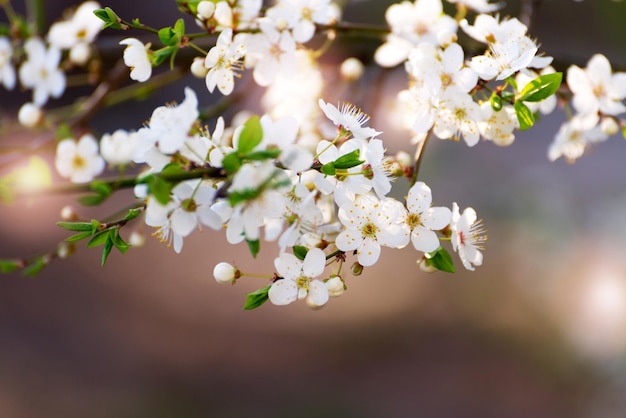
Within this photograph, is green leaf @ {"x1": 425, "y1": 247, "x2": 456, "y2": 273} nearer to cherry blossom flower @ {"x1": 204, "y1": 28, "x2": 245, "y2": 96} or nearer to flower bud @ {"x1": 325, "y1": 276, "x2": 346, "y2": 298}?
flower bud @ {"x1": 325, "y1": 276, "x2": 346, "y2": 298}

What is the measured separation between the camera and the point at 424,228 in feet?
2.43

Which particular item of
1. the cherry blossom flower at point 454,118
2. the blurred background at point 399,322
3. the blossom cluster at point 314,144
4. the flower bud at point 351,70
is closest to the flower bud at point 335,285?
the blossom cluster at point 314,144

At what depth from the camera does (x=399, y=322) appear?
117 inches

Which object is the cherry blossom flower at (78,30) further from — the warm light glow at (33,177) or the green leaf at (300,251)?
the green leaf at (300,251)

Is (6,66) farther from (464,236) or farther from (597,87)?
(597,87)

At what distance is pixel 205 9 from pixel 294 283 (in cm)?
37

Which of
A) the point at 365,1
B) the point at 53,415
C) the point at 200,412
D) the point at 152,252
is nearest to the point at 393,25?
the point at 365,1

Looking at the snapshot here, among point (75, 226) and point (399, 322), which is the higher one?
point (75, 226)

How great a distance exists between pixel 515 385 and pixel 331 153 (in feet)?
7.52

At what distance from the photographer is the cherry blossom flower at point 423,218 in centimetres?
73

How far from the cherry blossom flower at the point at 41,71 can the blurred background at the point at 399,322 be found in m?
1.38

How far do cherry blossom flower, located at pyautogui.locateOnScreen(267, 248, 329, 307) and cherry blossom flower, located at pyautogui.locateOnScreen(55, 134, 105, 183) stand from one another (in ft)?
1.63

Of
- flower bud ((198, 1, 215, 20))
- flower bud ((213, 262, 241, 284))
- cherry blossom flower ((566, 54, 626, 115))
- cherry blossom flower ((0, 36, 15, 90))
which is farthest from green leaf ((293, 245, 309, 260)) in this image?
cherry blossom flower ((0, 36, 15, 90))

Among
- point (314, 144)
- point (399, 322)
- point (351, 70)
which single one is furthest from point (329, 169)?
point (399, 322)
